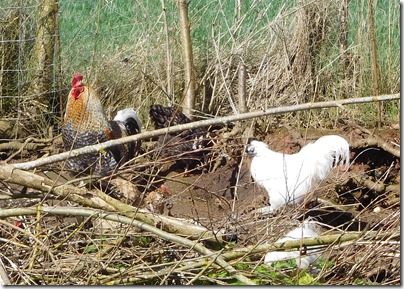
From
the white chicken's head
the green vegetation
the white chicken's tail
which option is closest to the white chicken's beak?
the white chicken's head

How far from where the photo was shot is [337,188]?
6.85m

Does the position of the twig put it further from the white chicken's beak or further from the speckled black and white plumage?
the white chicken's beak

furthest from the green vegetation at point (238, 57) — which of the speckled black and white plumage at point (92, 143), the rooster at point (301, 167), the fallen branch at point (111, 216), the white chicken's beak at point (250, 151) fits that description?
the fallen branch at point (111, 216)

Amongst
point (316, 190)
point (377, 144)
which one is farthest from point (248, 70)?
point (316, 190)

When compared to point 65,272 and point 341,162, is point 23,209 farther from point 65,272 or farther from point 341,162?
point 341,162

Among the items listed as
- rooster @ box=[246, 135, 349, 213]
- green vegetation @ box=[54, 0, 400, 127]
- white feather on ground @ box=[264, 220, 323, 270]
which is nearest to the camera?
white feather on ground @ box=[264, 220, 323, 270]

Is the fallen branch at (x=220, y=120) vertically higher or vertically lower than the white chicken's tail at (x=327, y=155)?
higher

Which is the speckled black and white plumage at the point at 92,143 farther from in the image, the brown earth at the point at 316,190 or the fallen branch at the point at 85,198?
the fallen branch at the point at 85,198

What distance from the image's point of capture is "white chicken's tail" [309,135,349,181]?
663cm

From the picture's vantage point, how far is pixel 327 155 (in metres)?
6.65

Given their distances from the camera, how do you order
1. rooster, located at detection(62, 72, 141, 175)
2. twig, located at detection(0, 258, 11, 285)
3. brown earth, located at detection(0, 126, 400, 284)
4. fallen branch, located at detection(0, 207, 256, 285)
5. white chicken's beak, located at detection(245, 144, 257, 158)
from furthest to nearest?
1. rooster, located at detection(62, 72, 141, 175)
2. white chicken's beak, located at detection(245, 144, 257, 158)
3. brown earth, located at detection(0, 126, 400, 284)
4. fallen branch, located at detection(0, 207, 256, 285)
5. twig, located at detection(0, 258, 11, 285)

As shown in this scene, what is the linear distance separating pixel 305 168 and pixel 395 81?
195 cm

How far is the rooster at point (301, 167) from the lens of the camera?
21.6ft

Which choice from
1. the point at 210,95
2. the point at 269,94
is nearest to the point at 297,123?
the point at 269,94
